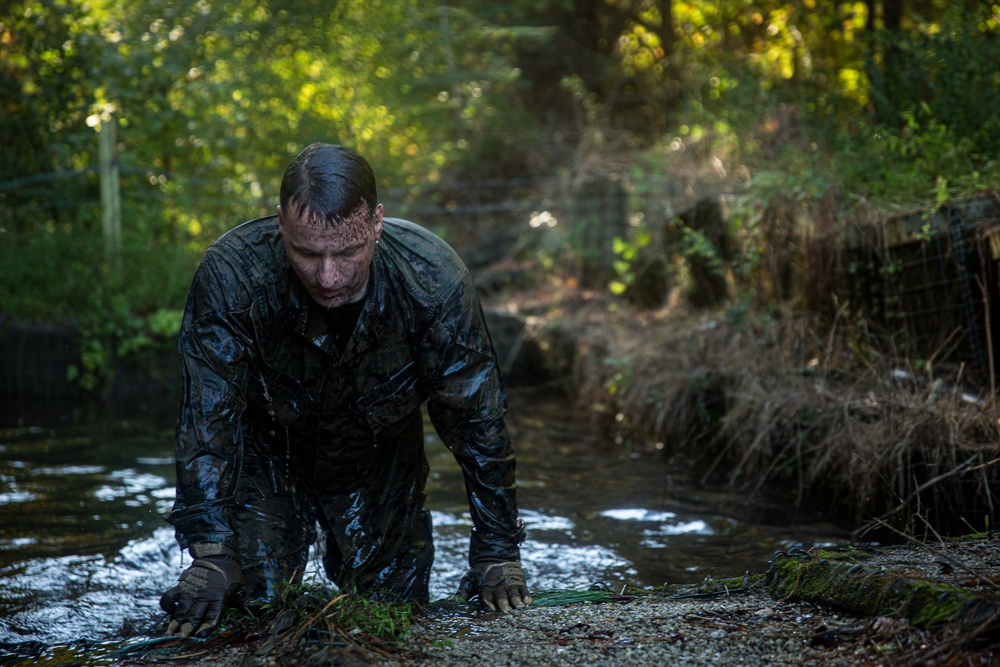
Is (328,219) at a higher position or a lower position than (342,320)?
higher

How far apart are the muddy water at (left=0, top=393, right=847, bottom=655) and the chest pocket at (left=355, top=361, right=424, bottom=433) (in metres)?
1.10

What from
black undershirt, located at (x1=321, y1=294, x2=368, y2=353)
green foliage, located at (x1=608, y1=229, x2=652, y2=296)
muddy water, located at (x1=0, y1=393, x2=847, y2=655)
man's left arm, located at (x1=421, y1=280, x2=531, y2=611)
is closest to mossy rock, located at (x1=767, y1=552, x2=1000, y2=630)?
man's left arm, located at (x1=421, y1=280, x2=531, y2=611)

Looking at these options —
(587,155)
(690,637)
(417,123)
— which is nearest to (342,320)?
(690,637)

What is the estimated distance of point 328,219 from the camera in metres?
2.98

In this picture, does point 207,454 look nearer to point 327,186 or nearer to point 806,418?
point 327,186

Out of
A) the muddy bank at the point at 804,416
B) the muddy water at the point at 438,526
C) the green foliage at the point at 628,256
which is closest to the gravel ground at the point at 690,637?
the muddy bank at the point at 804,416

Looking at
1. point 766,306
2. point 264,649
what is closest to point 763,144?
point 766,306

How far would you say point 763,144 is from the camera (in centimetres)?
782

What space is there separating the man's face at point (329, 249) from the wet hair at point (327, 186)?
2 cm

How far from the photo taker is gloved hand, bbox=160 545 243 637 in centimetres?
292

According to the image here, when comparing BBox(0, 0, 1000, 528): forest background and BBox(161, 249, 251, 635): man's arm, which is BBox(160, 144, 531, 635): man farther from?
BBox(0, 0, 1000, 528): forest background

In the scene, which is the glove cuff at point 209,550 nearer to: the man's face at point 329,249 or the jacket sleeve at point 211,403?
the jacket sleeve at point 211,403

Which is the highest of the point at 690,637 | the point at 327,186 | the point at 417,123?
the point at 417,123

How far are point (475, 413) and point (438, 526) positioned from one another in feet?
8.01
